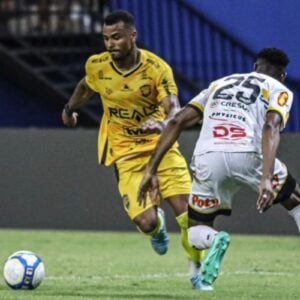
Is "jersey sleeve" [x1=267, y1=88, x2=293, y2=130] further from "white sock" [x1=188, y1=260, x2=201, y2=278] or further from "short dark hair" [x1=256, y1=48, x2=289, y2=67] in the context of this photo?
"white sock" [x1=188, y1=260, x2=201, y2=278]

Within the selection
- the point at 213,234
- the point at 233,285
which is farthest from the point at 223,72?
the point at 213,234

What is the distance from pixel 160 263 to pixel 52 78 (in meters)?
8.02

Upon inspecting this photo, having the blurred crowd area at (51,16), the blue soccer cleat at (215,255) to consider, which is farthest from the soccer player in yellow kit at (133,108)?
the blurred crowd area at (51,16)

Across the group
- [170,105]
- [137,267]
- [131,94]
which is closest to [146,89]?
[131,94]

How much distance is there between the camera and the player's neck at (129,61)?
12273 millimetres

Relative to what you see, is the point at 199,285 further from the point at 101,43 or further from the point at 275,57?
Answer: the point at 101,43

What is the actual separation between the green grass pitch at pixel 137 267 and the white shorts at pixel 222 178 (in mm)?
680

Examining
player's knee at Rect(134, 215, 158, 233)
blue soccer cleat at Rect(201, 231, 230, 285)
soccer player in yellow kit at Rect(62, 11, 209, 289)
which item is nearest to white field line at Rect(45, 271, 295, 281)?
soccer player in yellow kit at Rect(62, 11, 209, 289)

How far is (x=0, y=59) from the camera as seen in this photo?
71.4ft

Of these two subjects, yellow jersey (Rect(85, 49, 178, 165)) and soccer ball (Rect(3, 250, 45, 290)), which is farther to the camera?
yellow jersey (Rect(85, 49, 178, 165))

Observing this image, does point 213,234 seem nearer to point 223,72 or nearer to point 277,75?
point 277,75

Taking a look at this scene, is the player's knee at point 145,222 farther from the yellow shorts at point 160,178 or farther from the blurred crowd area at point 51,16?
the blurred crowd area at point 51,16

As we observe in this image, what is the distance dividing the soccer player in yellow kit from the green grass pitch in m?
0.61

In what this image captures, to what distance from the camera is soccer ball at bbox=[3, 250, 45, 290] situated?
36.1 ft
